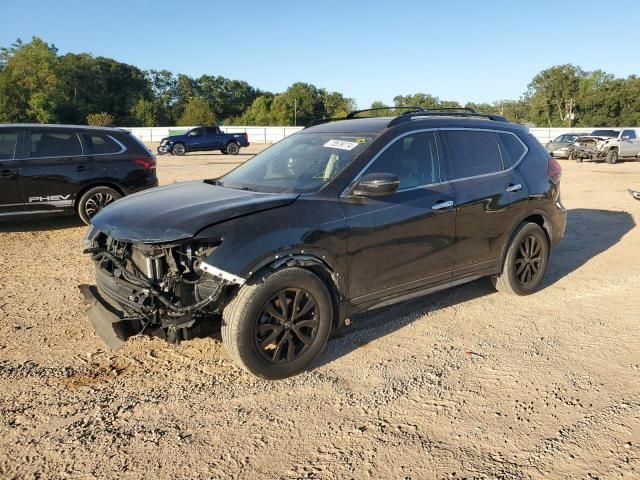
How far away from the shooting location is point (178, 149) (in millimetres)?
32281

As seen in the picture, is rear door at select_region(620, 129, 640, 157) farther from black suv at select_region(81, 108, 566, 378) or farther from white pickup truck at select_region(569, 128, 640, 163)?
black suv at select_region(81, 108, 566, 378)

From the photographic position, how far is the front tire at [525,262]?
17.3 feet

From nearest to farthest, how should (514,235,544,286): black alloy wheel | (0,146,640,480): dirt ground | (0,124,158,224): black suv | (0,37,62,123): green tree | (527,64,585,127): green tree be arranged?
(0,146,640,480): dirt ground → (514,235,544,286): black alloy wheel → (0,124,158,224): black suv → (0,37,62,123): green tree → (527,64,585,127): green tree

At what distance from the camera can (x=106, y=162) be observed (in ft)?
27.9

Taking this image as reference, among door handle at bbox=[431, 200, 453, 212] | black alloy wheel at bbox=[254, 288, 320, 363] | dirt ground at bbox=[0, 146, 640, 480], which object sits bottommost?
dirt ground at bbox=[0, 146, 640, 480]

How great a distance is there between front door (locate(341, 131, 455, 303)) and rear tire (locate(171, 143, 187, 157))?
29590mm

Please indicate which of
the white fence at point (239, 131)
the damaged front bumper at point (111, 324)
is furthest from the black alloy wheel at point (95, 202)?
the white fence at point (239, 131)

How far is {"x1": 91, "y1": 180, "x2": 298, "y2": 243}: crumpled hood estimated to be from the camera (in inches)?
133

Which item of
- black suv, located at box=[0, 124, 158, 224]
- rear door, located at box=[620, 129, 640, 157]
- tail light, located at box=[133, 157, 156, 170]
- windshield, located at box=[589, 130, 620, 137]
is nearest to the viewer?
black suv, located at box=[0, 124, 158, 224]

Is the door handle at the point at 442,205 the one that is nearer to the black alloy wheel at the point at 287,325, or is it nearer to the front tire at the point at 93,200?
the black alloy wheel at the point at 287,325

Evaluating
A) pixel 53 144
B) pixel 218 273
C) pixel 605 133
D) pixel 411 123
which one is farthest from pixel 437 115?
pixel 605 133

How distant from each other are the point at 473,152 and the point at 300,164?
66.3 inches

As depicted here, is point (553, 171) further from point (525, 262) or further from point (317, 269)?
point (317, 269)

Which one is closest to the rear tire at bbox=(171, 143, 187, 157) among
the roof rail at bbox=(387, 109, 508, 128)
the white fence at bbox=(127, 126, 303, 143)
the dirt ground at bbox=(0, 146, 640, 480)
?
the white fence at bbox=(127, 126, 303, 143)
